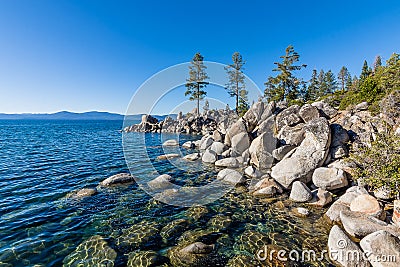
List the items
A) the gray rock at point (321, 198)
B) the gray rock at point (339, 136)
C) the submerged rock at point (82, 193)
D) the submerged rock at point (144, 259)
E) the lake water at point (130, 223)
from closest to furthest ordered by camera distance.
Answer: the submerged rock at point (144, 259), the lake water at point (130, 223), the gray rock at point (321, 198), the submerged rock at point (82, 193), the gray rock at point (339, 136)

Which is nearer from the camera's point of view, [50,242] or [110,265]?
[110,265]

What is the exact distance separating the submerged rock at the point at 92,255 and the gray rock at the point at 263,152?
11328 mm

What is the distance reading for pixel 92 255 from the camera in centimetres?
627

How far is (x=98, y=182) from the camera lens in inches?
516

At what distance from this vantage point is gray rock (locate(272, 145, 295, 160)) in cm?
1448

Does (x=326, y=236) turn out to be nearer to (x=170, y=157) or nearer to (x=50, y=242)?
(x=50, y=242)

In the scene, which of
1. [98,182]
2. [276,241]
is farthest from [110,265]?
[98,182]

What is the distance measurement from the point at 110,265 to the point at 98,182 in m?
8.41

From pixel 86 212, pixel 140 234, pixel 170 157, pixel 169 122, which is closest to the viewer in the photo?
pixel 140 234

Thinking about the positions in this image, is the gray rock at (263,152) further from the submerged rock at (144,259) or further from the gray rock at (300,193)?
the submerged rock at (144,259)

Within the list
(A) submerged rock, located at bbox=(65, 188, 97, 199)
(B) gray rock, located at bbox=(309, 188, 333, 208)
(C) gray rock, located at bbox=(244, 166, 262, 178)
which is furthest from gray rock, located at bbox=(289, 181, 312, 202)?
(A) submerged rock, located at bbox=(65, 188, 97, 199)

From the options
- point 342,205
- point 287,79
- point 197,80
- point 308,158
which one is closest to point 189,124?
point 197,80

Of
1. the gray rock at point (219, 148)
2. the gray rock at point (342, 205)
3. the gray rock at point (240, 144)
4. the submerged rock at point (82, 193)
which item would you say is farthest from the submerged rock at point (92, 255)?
the gray rock at point (219, 148)

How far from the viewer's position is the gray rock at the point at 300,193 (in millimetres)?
9812
